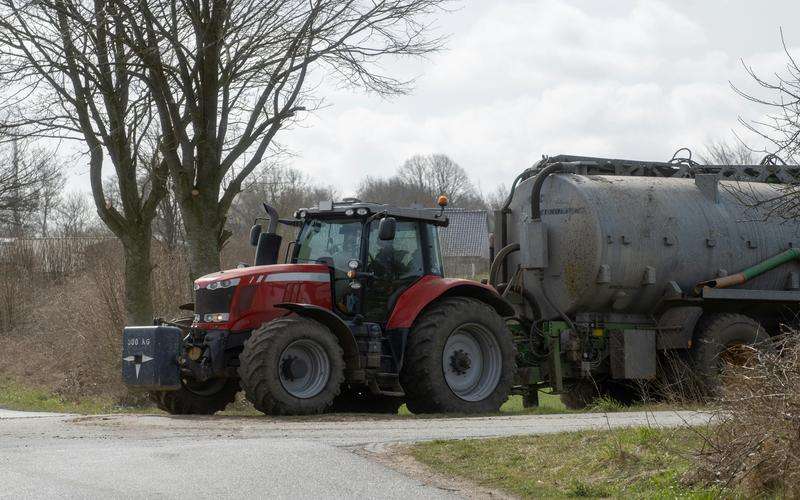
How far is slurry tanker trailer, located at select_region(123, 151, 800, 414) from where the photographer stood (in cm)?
1443

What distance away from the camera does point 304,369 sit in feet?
46.8

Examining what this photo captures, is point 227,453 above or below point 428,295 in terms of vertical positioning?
below

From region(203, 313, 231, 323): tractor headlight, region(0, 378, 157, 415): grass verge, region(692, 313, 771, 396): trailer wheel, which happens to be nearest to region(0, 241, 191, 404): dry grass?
region(0, 378, 157, 415): grass verge

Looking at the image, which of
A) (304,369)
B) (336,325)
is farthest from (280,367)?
(336,325)

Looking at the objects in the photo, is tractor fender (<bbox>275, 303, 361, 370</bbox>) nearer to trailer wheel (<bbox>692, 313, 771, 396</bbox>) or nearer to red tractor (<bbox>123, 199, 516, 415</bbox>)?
red tractor (<bbox>123, 199, 516, 415</bbox>)

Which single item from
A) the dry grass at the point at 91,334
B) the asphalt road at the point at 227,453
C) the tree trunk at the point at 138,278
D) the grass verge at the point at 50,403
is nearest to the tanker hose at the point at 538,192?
the asphalt road at the point at 227,453

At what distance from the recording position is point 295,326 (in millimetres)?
14047

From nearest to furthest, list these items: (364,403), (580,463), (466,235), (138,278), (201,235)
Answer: (580,463)
(364,403)
(201,235)
(138,278)
(466,235)

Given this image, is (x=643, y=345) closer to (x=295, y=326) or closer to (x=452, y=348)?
(x=452, y=348)

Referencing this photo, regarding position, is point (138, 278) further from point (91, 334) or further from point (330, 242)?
point (330, 242)

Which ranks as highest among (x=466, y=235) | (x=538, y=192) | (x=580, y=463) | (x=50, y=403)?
(x=466, y=235)

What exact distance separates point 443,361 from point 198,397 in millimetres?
3235

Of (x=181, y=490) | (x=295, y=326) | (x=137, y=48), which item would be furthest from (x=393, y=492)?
(x=137, y=48)

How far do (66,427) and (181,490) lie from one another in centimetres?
523
